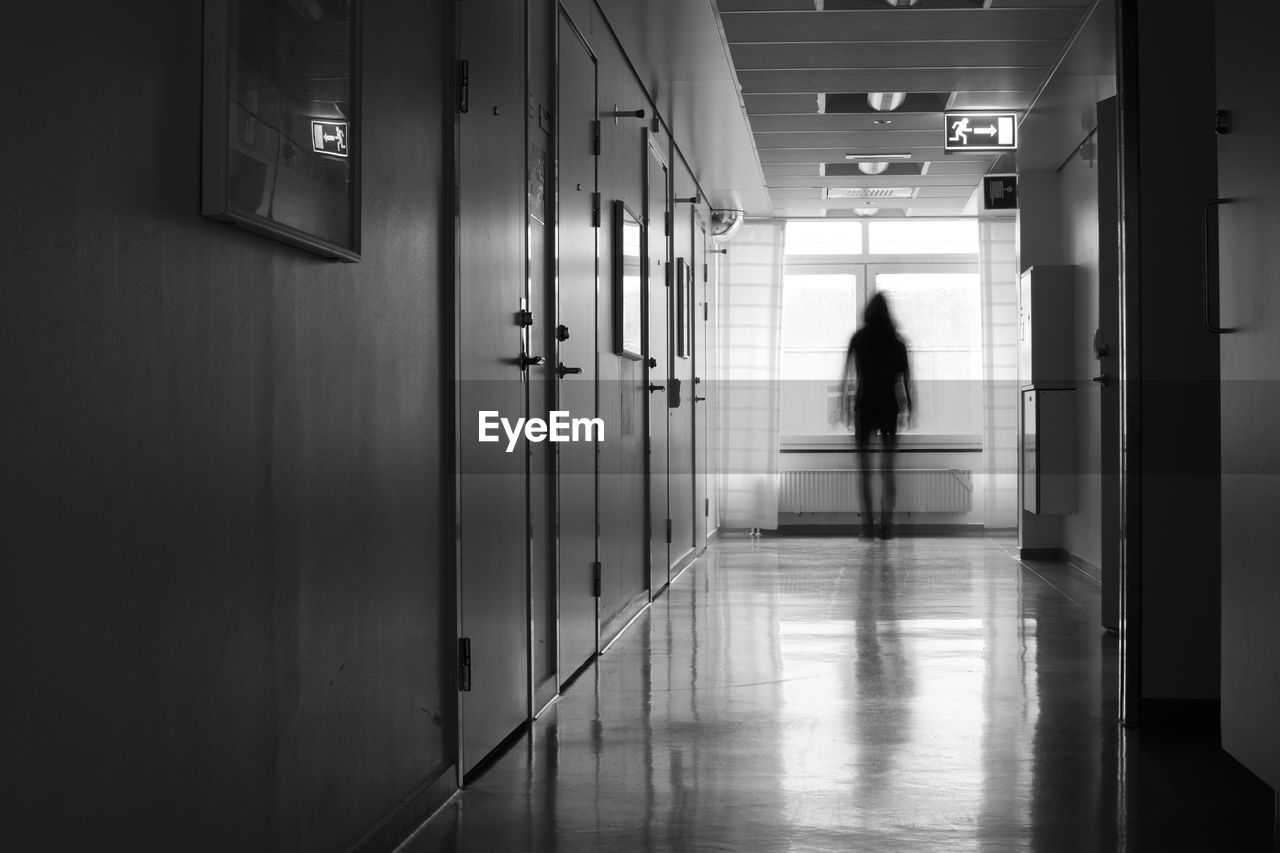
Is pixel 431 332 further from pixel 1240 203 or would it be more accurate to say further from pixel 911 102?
pixel 911 102

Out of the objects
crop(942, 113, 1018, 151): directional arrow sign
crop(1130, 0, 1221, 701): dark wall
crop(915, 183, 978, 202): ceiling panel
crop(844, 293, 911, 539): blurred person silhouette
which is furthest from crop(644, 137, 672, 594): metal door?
crop(844, 293, 911, 539): blurred person silhouette

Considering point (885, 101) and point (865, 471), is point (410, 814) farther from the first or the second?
point (865, 471)

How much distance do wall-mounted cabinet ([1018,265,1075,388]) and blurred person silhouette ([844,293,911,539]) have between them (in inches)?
89.0

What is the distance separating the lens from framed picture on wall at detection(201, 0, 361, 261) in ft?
6.39

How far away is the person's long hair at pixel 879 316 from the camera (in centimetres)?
1088

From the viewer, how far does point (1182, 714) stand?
13.4 ft

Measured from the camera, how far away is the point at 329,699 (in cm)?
254

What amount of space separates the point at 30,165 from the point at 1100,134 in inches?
228

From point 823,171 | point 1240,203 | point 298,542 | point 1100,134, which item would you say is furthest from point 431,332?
point 823,171

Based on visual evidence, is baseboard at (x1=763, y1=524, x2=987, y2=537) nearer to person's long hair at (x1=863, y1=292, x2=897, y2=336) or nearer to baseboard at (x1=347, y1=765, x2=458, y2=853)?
person's long hair at (x1=863, y1=292, x2=897, y2=336)

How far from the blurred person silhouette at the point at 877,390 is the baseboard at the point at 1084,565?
197 centimetres

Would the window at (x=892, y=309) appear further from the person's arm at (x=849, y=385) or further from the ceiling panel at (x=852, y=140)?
the ceiling panel at (x=852, y=140)

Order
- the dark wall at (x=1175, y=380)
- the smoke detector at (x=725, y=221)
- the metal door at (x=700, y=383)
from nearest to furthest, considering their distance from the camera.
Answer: the dark wall at (x=1175, y=380), the metal door at (x=700, y=383), the smoke detector at (x=725, y=221)

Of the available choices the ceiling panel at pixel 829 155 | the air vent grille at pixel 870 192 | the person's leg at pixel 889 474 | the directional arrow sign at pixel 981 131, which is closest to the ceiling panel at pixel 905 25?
the directional arrow sign at pixel 981 131
